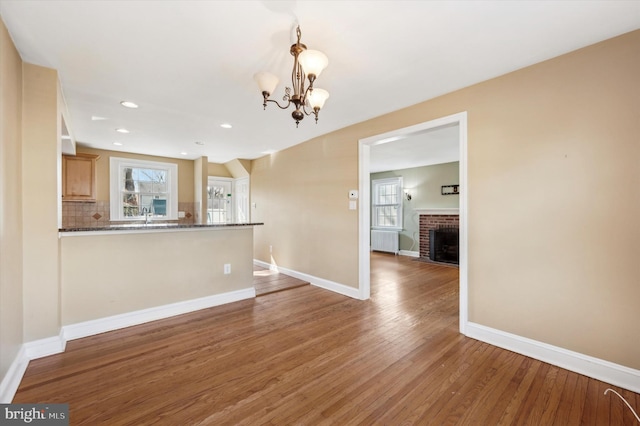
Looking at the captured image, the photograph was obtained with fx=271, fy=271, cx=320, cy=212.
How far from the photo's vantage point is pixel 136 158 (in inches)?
216

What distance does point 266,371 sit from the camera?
203 centimetres

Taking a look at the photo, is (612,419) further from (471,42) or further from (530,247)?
(471,42)

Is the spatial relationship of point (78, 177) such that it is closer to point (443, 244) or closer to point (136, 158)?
point (136, 158)

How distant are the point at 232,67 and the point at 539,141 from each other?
2.58 meters

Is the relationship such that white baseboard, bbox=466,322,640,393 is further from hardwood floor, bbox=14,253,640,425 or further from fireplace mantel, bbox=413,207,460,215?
fireplace mantel, bbox=413,207,460,215

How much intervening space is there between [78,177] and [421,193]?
7.12 m

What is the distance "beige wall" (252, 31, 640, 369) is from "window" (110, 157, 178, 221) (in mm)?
5268

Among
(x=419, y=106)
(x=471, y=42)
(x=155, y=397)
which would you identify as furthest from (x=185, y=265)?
(x=471, y=42)

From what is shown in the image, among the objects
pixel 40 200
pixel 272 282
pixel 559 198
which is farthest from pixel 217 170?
pixel 559 198

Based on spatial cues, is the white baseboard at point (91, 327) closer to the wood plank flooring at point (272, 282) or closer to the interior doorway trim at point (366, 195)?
the wood plank flooring at point (272, 282)

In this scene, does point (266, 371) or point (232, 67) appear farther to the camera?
point (232, 67)

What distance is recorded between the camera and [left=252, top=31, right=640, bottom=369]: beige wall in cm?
185

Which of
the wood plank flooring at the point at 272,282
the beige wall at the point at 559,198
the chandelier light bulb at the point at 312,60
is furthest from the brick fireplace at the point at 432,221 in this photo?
the chandelier light bulb at the point at 312,60

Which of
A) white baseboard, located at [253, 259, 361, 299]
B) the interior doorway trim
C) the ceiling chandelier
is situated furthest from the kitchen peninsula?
the ceiling chandelier
